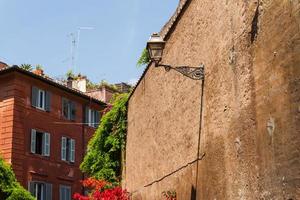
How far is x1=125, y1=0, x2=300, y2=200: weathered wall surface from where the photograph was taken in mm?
6293

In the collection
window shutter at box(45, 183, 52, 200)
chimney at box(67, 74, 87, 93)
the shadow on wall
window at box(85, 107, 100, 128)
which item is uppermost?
chimney at box(67, 74, 87, 93)

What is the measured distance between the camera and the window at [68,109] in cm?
3432

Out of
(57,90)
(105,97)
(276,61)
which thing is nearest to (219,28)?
(276,61)

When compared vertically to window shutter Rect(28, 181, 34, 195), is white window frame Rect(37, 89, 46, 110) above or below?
above

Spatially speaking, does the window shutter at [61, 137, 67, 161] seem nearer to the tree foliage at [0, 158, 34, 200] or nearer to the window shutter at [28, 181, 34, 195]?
the window shutter at [28, 181, 34, 195]

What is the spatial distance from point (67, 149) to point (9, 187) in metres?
7.23

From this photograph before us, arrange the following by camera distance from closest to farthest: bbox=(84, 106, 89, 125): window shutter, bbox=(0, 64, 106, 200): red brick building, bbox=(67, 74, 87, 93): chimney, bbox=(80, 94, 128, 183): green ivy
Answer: bbox=(80, 94, 128, 183): green ivy, bbox=(0, 64, 106, 200): red brick building, bbox=(84, 106, 89, 125): window shutter, bbox=(67, 74, 87, 93): chimney

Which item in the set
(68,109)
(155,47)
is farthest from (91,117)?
(155,47)

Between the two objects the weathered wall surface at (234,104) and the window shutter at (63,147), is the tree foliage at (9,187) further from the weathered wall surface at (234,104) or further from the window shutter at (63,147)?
the weathered wall surface at (234,104)

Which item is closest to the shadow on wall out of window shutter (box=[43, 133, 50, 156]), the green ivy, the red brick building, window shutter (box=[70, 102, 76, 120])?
the green ivy

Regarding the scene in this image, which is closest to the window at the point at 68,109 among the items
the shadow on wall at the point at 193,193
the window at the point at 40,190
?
the window at the point at 40,190

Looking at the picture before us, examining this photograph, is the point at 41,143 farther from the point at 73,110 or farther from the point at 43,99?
the point at 73,110

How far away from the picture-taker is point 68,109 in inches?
1369

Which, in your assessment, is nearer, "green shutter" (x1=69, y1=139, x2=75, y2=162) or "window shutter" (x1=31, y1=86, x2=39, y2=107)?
"window shutter" (x1=31, y1=86, x2=39, y2=107)
